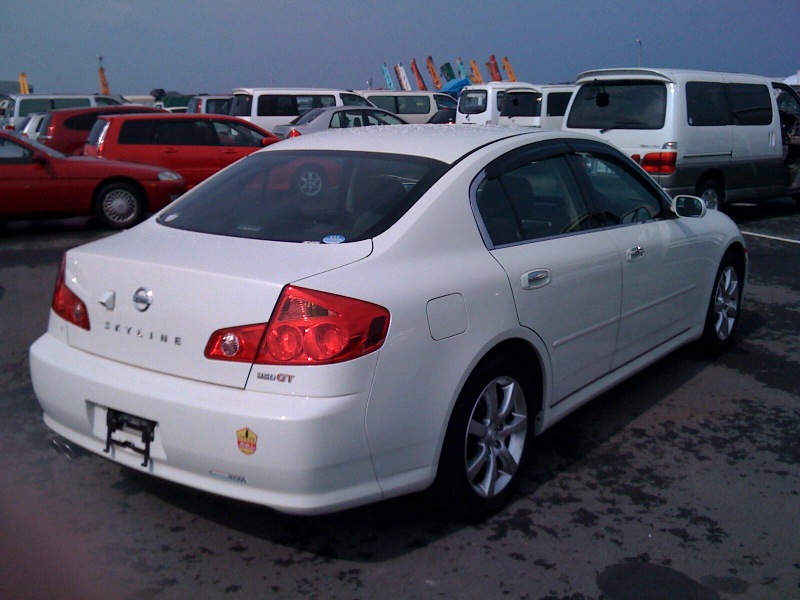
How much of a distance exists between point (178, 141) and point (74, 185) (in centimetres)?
285

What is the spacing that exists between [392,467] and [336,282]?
2.29 ft

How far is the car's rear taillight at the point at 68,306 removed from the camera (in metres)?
3.38

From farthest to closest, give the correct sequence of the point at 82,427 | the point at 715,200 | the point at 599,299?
the point at 715,200, the point at 599,299, the point at 82,427

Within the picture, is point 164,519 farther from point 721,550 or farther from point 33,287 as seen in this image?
point 33,287

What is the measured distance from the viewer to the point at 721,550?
3.40 metres

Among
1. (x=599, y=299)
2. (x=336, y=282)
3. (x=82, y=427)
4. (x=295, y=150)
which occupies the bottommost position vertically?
(x=82, y=427)

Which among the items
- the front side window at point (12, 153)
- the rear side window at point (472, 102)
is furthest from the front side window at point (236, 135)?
the rear side window at point (472, 102)

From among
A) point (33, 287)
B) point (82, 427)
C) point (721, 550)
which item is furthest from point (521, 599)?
point (33, 287)

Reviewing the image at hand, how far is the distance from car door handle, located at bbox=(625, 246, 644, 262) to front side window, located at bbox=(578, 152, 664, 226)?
17cm

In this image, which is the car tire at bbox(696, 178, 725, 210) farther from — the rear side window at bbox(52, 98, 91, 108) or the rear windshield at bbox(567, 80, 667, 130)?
the rear side window at bbox(52, 98, 91, 108)

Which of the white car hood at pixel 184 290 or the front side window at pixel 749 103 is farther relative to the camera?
the front side window at pixel 749 103

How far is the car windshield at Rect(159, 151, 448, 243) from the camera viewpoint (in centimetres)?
351

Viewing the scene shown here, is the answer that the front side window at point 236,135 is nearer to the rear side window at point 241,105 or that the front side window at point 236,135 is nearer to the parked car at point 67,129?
the parked car at point 67,129

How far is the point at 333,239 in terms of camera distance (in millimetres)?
3383
